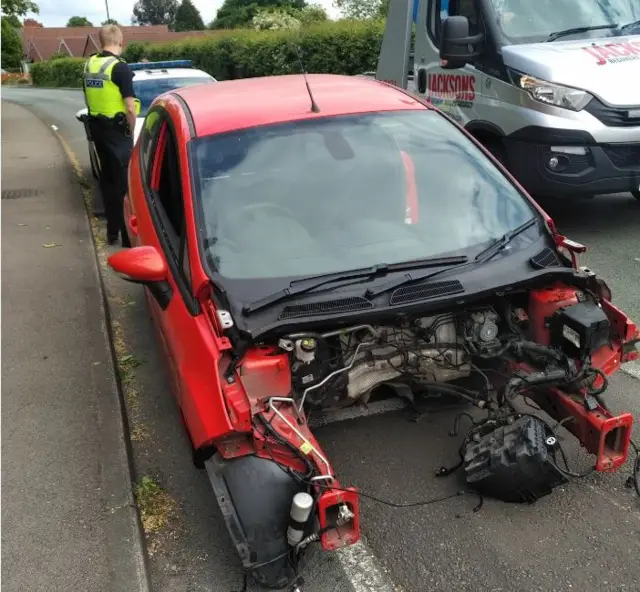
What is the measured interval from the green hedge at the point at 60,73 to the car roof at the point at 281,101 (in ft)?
155

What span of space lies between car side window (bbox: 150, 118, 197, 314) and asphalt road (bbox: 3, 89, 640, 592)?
3.34 feet

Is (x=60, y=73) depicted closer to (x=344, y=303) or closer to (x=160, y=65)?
(x=160, y=65)

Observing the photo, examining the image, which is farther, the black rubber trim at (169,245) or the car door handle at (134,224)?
the car door handle at (134,224)

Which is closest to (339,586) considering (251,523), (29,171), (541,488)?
(251,523)

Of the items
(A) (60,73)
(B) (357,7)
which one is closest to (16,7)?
(B) (357,7)

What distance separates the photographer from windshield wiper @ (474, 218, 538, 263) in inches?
126

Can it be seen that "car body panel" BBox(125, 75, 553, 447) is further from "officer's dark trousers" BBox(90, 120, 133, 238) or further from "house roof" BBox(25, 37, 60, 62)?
"house roof" BBox(25, 37, 60, 62)

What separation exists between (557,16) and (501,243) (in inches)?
174


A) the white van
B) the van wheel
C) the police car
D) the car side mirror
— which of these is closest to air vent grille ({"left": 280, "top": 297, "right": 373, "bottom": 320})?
the car side mirror

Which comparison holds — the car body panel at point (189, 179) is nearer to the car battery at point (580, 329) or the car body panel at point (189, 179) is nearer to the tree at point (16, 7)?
the car battery at point (580, 329)

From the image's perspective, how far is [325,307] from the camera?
9.33 feet

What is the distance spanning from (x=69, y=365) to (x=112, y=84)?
3.33 meters

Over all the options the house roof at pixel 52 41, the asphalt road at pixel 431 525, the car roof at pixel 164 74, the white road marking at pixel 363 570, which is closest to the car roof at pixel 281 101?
the asphalt road at pixel 431 525

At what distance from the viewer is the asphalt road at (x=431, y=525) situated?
8.79 feet
